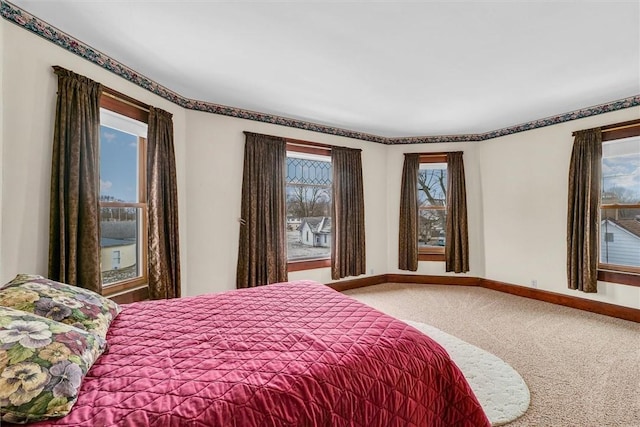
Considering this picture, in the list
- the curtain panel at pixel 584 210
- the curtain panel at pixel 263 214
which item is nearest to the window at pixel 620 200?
the curtain panel at pixel 584 210

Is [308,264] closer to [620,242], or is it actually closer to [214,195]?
[214,195]

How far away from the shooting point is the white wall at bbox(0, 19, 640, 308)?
198 cm

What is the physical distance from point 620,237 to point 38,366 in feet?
17.3

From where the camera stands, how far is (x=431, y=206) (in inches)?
209

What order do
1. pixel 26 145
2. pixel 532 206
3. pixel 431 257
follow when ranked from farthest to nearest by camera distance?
pixel 431 257 < pixel 532 206 < pixel 26 145

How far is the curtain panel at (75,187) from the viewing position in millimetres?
2115

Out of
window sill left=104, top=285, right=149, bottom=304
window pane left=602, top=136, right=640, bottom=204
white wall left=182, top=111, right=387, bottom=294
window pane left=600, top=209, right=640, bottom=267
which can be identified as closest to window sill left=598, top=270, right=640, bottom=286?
window pane left=600, top=209, right=640, bottom=267

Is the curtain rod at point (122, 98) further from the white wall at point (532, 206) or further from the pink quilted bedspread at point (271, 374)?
the white wall at point (532, 206)

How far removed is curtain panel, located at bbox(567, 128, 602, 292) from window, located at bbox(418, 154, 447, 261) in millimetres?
1733

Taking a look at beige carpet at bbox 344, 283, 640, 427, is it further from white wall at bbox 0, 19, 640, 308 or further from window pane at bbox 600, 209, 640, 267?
window pane at bbox 600, 209, 640, 267

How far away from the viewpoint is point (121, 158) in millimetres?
2945

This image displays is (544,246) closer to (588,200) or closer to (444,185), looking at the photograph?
(588,200)

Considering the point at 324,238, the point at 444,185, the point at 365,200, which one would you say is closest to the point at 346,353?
the point at 324,238

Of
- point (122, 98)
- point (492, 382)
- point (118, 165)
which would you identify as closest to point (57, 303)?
point (118, 165)
